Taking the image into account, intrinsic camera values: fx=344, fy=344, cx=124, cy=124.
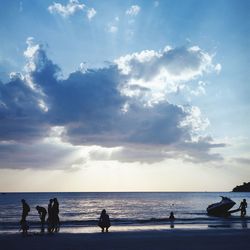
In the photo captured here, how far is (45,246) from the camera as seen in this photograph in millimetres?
16250

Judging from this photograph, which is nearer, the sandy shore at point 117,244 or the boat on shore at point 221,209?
the sandy shore at point 117,244

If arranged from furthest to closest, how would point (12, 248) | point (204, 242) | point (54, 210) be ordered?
1. point (54, 210)
2. point (204, 242)
3. point (12, 248)

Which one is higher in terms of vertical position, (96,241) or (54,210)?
(54,210)

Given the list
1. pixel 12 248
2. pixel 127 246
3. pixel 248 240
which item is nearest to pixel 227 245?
pixel 248 240

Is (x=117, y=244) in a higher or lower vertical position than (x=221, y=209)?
lower

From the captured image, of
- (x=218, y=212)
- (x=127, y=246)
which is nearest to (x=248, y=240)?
(x=127, y=246)

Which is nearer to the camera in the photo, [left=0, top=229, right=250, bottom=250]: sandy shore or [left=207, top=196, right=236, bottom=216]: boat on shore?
[left=0, top=229, right=250, bottom=250]: sandy shore

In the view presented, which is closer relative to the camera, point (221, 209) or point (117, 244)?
point (117, 244)

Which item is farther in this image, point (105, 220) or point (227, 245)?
point (105, 220)

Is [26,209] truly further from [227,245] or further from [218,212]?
[218,212]

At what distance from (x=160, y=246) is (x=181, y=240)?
9.58ft

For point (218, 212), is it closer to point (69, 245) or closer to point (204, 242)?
point (204, 242)

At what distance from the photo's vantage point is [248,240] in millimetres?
18719

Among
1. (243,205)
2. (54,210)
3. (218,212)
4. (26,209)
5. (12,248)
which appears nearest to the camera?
(12,248)
